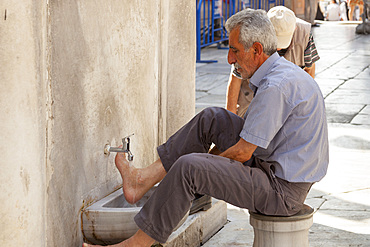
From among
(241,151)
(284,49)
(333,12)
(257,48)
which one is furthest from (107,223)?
(333,12)

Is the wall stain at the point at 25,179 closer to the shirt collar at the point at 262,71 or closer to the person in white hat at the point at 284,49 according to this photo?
the shirt collar at the point at 262,71

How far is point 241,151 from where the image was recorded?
277 centimetres

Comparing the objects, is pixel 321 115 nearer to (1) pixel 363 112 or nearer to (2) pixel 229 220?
(2) pixel 229 220

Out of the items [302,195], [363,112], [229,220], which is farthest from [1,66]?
[363,112]

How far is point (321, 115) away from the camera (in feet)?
9.35

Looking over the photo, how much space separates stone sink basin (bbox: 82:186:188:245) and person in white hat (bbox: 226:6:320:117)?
129cm

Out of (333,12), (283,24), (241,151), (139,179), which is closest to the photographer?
(241,151)

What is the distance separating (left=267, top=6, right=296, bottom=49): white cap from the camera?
3797 mm

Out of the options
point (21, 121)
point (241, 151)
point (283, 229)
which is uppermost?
point (21, 121)

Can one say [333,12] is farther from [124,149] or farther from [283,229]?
[283,229]

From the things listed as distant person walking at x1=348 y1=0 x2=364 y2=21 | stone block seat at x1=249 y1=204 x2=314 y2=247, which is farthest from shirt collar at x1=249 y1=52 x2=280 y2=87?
distant person walking at x1=348 y1=0 x2=364 y2=21

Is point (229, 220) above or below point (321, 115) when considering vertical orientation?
below

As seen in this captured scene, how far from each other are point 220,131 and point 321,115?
0.49 meters

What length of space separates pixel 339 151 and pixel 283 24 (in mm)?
2218
